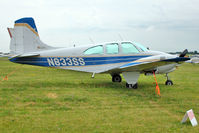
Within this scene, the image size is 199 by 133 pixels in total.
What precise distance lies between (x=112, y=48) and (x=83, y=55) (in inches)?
60.0

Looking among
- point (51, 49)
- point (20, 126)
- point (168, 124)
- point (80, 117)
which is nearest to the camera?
point (20, 126)

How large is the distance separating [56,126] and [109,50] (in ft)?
20.3

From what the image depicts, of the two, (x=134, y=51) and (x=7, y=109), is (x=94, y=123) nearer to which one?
(x=7, y=109)

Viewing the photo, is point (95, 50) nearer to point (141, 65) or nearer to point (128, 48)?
point (128, 48)

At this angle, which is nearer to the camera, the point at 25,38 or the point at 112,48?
the point at 112,48

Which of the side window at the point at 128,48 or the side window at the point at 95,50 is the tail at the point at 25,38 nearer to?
the side window at the point at 95,50

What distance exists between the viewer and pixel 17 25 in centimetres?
1010

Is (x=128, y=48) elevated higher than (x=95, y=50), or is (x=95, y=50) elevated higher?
(x=128, y=48)

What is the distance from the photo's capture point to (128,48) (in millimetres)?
9992

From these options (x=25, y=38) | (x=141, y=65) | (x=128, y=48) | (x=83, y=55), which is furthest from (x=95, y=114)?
(x=25, y=38)

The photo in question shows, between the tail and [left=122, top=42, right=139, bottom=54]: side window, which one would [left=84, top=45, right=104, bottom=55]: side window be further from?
the tail

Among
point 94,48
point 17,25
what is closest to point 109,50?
point 94,48

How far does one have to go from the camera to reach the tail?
10.0 metres

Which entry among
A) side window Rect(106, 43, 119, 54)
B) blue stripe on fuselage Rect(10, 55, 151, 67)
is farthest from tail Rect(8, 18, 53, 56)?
side window Rect(106, 43, 119, 54)
